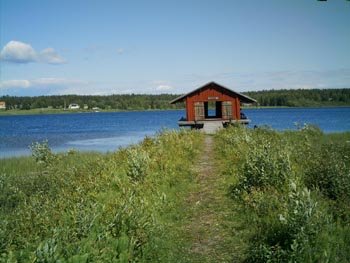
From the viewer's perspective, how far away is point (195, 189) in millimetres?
11180

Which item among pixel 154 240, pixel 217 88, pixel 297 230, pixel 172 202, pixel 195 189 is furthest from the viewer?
pixel 217 88

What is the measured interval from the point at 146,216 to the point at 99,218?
0.94 m

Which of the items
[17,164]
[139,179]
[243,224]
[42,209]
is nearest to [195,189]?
[139,179]

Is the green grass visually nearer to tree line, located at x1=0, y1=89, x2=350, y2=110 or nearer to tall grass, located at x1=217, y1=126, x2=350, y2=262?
tall grass, located at x1=217, y1=126, x2=350, y2=262

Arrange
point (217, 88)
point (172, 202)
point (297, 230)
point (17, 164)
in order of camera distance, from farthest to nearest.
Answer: point (217, 88)
point (17, 164)
point (172, 202)
point (297, 230)

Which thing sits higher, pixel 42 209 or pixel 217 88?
pixel 217 88

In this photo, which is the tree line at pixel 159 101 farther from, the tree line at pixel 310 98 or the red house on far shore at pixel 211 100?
the red house on far shore at pixel 211 100

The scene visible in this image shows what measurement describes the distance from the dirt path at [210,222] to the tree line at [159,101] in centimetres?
14306

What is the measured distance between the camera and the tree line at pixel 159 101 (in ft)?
533

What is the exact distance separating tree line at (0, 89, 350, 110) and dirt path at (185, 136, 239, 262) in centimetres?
14306

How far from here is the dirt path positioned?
683 cm

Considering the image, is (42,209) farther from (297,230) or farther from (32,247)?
(297,230)

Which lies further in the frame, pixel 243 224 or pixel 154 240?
pixel 243 224

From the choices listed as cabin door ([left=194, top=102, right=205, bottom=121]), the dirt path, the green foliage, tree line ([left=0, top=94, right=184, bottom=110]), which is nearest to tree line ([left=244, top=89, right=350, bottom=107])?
Answer: tree line ([left=0, top=94, right=184, bottom=110])
